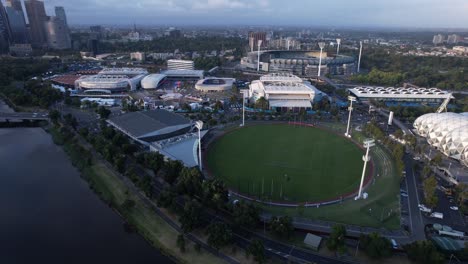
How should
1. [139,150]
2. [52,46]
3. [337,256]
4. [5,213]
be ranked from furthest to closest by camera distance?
[52,46] → [139,150] → [5,213] → [337,256]

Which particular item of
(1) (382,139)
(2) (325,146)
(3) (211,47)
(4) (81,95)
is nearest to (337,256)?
(2) (325,146)

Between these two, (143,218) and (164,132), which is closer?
(143,218)

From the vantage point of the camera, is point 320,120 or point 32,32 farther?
point 32,32

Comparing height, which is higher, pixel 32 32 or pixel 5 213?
pixel 32 32

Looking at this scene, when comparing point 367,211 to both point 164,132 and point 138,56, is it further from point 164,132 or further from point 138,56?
point 138,56

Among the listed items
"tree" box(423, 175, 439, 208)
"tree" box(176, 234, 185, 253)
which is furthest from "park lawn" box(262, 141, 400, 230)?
"tree" box(176, 234, 185, 253)

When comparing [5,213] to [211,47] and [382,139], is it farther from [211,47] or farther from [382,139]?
[211,47]

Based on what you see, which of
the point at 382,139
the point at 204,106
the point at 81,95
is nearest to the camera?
the point at 382,139

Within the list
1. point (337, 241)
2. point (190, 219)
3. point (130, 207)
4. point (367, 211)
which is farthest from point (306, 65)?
point (190, 219)

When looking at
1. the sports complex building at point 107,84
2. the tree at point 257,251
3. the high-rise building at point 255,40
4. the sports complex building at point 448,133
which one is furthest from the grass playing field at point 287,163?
the high-rise building at point 255,40
